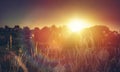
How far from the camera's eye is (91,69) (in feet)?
107

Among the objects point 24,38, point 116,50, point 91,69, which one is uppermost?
point 24,38

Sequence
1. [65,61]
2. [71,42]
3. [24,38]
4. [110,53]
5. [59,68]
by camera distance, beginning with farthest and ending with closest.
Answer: [24,38]
[71,42]
[110,53]
[65,61]
[59,68]

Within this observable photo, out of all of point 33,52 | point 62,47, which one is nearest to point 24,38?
point 62,47

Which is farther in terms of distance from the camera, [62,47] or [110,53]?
[62,47]

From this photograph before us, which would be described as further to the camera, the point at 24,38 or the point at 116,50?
the point at 24,38

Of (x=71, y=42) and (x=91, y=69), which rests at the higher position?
(x=71, y=42)

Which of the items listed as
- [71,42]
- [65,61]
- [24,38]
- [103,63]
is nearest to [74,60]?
[65,61]

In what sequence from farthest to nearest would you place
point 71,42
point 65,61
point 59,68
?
point 71,42
point 65,61
point 59,68

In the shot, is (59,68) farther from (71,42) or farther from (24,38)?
(24,38)

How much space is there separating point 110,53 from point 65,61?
9.32 metres

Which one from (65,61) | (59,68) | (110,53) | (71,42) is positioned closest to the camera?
(59,68)

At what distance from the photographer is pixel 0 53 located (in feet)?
122

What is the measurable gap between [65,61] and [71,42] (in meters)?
10.00

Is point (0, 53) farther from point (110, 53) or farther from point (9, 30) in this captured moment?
point (110, 53)
